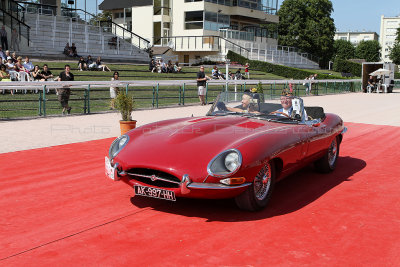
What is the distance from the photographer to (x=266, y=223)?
500 centimetres

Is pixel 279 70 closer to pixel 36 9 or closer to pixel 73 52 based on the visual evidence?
pixel 73 52

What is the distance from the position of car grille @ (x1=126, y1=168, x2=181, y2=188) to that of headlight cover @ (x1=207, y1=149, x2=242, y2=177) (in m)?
0.40

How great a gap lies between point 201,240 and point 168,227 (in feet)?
1.61

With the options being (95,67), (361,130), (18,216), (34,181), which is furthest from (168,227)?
(95,67)

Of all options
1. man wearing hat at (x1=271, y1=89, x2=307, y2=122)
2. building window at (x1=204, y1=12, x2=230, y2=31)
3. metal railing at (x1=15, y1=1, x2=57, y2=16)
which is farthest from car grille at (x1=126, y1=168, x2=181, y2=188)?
building window at (x1=204, y1=12, x2=230, y2=31)

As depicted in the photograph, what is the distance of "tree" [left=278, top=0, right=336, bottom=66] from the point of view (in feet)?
240

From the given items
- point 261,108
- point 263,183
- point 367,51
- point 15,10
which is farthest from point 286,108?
point 367,51

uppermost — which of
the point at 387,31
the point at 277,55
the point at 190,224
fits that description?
the point at 387,31

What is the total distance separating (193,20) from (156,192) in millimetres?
49442

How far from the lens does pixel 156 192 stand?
498 cm

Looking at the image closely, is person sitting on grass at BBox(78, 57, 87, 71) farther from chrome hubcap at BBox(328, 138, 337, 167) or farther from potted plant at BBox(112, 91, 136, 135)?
chrome hubcap at BBox(328, 138, 337, 167)

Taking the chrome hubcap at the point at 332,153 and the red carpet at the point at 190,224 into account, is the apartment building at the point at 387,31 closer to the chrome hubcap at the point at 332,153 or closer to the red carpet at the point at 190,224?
the chrome hubcap at the point at 332,153

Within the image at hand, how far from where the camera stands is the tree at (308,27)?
73.1 metres

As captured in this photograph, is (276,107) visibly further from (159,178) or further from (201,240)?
(201,240)
